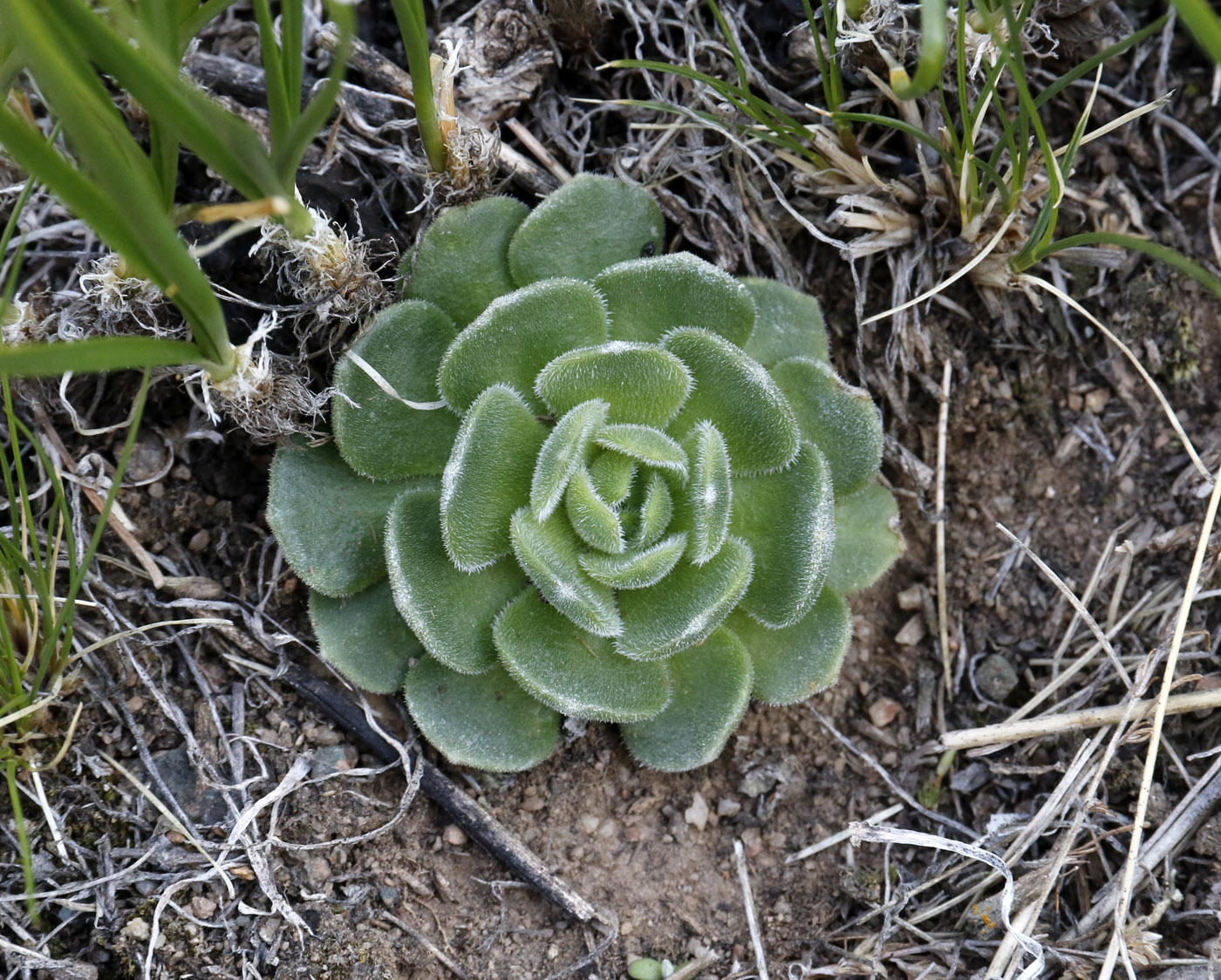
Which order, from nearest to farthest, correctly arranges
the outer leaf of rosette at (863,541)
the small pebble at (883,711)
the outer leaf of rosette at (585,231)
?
the outer leaf of rosette at (585,231), the outer leaf of rosette at (863,541), the small pebble at (883,711)

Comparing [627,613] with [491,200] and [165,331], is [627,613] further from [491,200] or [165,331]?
[165,331]

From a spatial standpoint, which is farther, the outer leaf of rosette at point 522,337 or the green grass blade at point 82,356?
the outer leaf of rosette at point 522,337

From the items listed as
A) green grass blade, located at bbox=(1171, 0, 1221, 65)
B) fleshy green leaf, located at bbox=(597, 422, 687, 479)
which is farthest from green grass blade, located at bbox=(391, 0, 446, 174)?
green grass blade, located at bbox=(1171, 0, 1221, 65)

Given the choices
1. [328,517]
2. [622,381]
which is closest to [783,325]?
[622,381]

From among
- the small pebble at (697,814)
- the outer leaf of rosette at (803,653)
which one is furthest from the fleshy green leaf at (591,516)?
the small pebble at (697,814)

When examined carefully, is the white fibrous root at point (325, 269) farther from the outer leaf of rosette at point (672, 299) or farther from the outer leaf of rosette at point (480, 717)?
the outer leaf of rosette at point (480, 717)

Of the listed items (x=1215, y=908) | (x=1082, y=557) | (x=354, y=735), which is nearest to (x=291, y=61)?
(x=354, y=735)

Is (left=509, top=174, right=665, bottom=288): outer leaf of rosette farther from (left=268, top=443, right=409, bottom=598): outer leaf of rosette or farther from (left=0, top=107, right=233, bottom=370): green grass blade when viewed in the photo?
(left=0, top=107, right=233, bottom=370): green grass blade

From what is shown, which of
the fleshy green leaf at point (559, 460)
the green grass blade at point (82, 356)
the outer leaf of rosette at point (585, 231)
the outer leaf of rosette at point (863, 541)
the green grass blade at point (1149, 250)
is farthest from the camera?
the outer leaf of rosette at point (863, 541)
